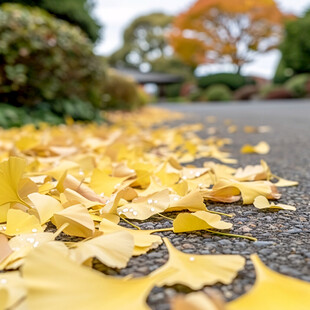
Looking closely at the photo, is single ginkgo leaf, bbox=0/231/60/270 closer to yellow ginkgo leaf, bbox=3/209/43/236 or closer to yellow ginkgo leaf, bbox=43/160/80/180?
yellow ginkgo leaf, bbox=3/209/43/236

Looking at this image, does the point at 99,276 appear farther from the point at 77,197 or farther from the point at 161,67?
the point at 161,67

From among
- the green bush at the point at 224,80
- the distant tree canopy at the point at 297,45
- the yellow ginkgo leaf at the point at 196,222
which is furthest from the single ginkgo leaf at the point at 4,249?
the green bush at the point at 224,80

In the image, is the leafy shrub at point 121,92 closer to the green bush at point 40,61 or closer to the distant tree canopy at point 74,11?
the distant tree canopy at point 74,11

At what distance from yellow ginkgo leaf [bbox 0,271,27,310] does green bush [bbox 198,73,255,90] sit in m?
24.2

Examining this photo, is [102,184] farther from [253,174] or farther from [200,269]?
[200,269]

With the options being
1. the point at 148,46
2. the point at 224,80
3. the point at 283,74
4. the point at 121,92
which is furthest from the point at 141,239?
the point at 148,46

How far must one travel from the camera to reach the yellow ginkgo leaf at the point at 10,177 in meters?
0.90

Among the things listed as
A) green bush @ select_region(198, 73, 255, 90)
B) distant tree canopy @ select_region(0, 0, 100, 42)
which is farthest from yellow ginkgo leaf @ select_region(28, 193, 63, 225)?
green bush @ select_region(198, 73, 255, 90)

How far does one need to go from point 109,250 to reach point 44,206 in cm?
28

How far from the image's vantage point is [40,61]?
14.1 feet

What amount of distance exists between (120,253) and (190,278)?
139 millimetres

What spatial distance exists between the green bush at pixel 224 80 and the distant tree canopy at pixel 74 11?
15085 mm

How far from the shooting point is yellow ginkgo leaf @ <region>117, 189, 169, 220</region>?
38.1 inches

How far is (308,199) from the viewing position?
1213 mm
